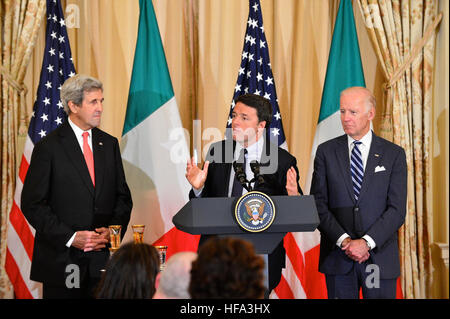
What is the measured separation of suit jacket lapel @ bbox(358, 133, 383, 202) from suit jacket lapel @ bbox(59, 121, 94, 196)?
5.95 ft

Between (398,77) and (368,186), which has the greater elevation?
(398,77)

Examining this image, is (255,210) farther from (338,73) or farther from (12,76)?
(12,76)

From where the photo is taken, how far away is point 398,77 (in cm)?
521

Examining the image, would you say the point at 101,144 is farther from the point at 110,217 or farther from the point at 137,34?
the point at 137,34

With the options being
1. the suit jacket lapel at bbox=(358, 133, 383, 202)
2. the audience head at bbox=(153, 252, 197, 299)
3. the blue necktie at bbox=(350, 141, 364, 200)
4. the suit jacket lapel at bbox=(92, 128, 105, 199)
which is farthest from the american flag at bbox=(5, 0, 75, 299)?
the audience head at bbox=(153, 252, 197, 299)

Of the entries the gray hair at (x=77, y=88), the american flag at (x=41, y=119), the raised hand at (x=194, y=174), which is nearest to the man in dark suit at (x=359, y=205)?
the raised hand at (x=194, y=174)

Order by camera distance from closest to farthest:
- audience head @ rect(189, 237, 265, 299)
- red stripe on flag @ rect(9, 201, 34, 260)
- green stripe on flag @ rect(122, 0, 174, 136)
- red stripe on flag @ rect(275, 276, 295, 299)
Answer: audience head @ rect(189, 237, 265, 299), red stripe on flag @ rect(9, 201, 34, 260), green stripe on flag @ rect(122, 0, 174, 136), red stripe on flag @ rect(275, 276, 295, 299)

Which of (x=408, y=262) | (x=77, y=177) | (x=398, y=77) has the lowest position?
(x=408, y=262)

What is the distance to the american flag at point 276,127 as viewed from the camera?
5.27 m

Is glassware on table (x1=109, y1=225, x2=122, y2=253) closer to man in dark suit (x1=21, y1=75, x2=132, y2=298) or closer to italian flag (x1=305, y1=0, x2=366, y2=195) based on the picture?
man in dark suit (x1=21, y1=75, x2=132, y2=298)

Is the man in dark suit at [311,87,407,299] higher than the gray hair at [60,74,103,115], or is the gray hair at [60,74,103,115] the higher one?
the gray hair at [60,74,103,115]

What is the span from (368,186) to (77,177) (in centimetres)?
193

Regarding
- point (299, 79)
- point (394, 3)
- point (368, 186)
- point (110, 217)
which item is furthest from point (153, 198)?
point (394, 3)

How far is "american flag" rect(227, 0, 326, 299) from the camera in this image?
17.3ft
